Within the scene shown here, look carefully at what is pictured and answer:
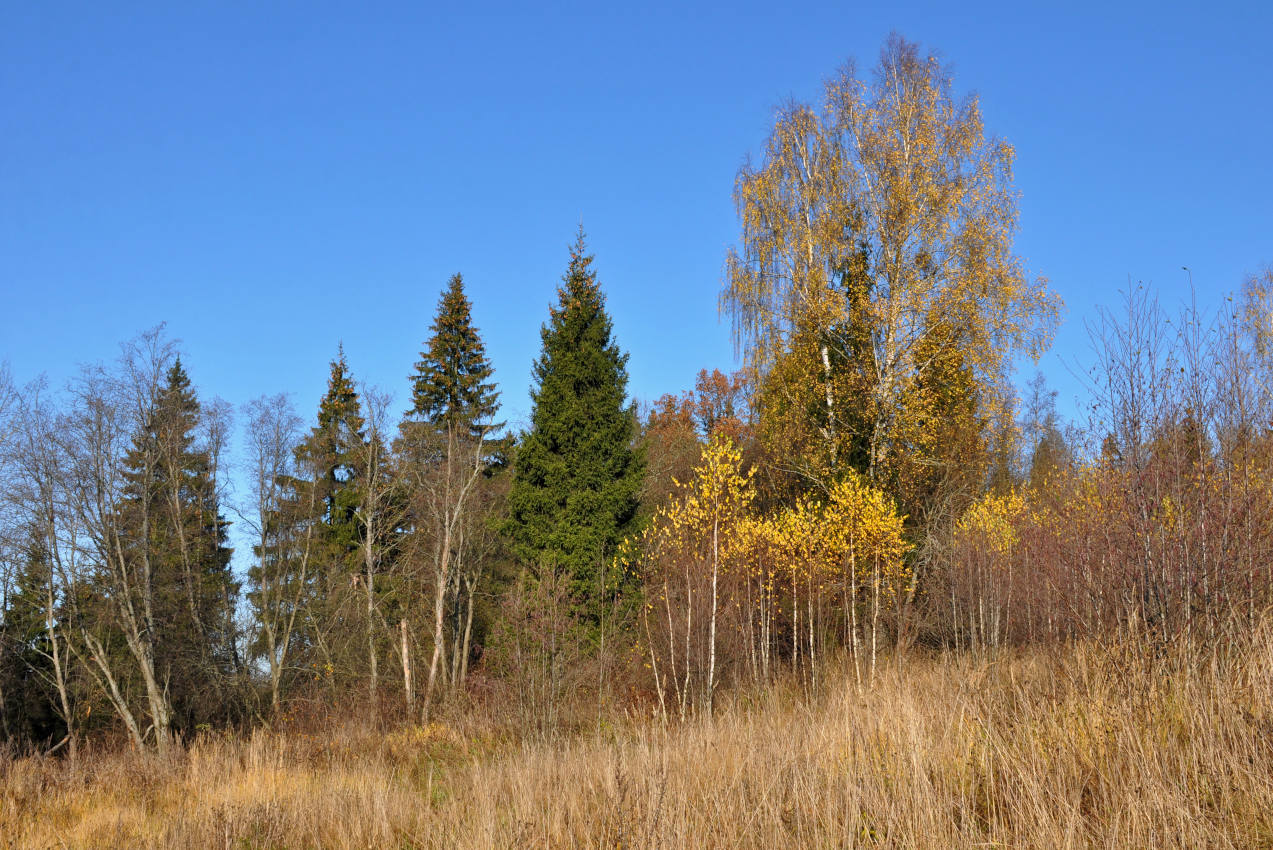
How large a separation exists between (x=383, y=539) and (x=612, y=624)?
39.7 feet

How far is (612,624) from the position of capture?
16.1 metres

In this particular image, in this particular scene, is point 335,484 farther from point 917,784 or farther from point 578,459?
point 917,784

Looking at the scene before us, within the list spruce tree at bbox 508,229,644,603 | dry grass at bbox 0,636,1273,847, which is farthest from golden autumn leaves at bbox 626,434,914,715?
dry grass at bbox 0,636,1273,847

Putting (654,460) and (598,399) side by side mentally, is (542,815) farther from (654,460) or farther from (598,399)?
(654,460)

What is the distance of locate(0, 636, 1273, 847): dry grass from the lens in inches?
148

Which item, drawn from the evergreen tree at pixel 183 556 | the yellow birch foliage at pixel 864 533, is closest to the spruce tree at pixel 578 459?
the yellow birch foliage at pixel 864 533

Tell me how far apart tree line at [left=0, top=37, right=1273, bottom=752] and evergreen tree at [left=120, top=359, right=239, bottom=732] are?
0.11 meters

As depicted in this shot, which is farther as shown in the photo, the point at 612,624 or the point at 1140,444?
the point at 612,624

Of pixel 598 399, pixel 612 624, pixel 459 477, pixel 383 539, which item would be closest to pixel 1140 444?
pixel 612 624

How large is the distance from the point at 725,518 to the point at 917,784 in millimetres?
Result: 8866

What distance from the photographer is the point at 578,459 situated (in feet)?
59.6

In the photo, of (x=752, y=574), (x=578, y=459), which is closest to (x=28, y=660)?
(x=578, y=459)

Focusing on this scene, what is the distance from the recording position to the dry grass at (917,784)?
3.75 m

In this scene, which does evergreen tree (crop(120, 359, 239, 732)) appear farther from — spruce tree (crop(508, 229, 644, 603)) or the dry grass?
the dry grass
